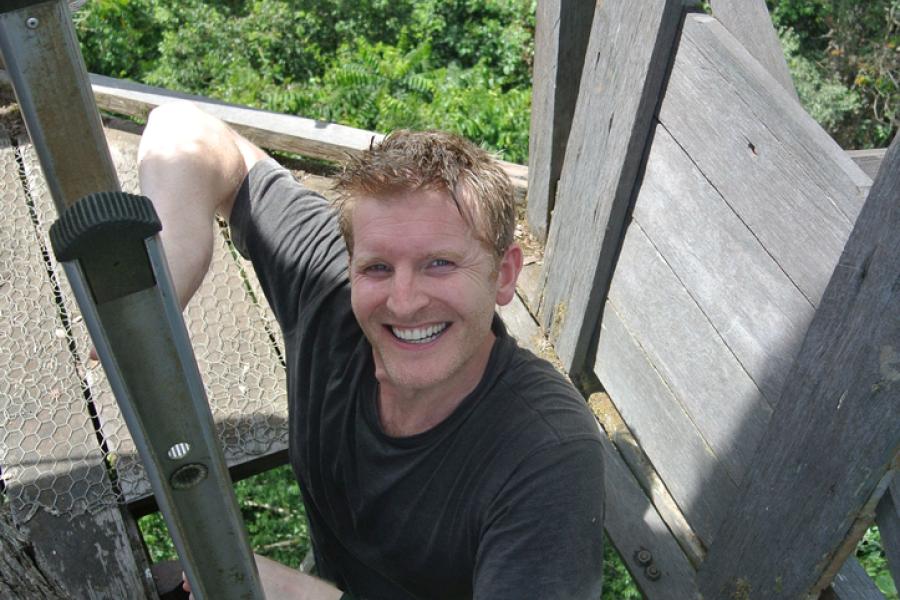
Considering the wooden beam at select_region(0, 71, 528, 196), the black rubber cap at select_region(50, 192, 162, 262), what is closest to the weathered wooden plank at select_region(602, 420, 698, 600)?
the wooden beam at select_region(0, 71, 528, 196)

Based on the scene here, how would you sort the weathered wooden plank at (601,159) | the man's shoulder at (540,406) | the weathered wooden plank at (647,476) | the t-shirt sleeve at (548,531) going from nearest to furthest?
the t-shirt sleeve at (548,531) → the man's shoulder at (540,406) → the weathered wooden plank at (601,159) → the weathered wooden plank at (647,476)

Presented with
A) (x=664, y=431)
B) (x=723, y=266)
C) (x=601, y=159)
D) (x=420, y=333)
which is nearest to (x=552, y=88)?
(x=601, y=159)

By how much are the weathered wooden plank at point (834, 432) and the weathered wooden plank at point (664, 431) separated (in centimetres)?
21

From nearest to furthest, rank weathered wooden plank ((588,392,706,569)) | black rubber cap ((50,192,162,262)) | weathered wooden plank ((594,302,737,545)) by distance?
black rubber cap ((50,192,162,262)) < weathered wooden plank ((594,302,737,545)) < weathered wooden plank ((588,392,706,569))

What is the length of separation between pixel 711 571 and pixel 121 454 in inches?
64.6

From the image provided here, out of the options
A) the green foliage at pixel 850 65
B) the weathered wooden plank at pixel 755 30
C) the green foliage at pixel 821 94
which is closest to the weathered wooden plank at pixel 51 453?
the weathered wooden plank at pixel 755 30

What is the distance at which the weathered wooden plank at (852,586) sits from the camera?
224cm

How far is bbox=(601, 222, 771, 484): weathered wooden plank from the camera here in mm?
2445

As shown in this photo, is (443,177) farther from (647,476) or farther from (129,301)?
(647,476)

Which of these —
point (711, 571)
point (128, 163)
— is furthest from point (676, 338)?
point (128, 163)

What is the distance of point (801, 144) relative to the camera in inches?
79.4

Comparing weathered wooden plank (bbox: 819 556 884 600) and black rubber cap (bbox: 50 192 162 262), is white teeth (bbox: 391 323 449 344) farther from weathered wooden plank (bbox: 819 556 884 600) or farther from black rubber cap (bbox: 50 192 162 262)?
weathered wooden plank (bbox: 819 556 884 600)

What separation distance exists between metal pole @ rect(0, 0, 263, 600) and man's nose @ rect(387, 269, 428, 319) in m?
0.73

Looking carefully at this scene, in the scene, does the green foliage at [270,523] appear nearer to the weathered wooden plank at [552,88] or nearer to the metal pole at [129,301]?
the weathered wooden plank at [552,88]
